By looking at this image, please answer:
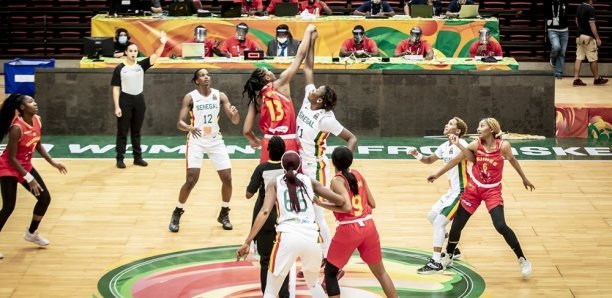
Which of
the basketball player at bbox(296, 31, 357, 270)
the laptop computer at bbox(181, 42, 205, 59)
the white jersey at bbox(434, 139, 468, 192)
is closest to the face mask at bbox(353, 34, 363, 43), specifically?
the laptop computer at bbox(181, 42, 205, 59)

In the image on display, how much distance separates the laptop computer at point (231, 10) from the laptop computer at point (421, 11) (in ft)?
11.3

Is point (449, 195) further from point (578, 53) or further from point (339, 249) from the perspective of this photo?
point (578, 53)

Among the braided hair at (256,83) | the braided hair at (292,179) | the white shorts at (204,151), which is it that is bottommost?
the white shorts at (204,151)

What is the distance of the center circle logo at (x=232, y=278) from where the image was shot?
10.3m

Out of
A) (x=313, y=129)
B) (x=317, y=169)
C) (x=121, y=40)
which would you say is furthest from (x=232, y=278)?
(x=121, y=40)

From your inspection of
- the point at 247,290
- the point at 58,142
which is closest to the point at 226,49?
the point at 58,142

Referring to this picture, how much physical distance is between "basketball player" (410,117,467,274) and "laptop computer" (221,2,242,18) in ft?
35.3

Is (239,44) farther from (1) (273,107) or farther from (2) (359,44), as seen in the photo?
(1) (273,107)

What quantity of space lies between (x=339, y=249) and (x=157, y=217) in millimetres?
4654

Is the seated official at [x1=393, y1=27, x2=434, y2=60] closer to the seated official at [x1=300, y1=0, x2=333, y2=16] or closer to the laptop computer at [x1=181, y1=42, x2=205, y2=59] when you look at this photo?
the seated official at [x1=300, y1=0, x2=333, y2=16]

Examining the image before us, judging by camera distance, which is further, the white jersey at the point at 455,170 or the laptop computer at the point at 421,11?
the laptop computer at the point at 421,11

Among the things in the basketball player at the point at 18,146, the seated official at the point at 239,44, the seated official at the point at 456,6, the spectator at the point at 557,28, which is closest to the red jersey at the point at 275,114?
the basketball player at the point at 18,146

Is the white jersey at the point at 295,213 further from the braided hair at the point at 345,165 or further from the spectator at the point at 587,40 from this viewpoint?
the spectator at the point at 587,40

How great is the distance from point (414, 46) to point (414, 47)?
0.02 meters
